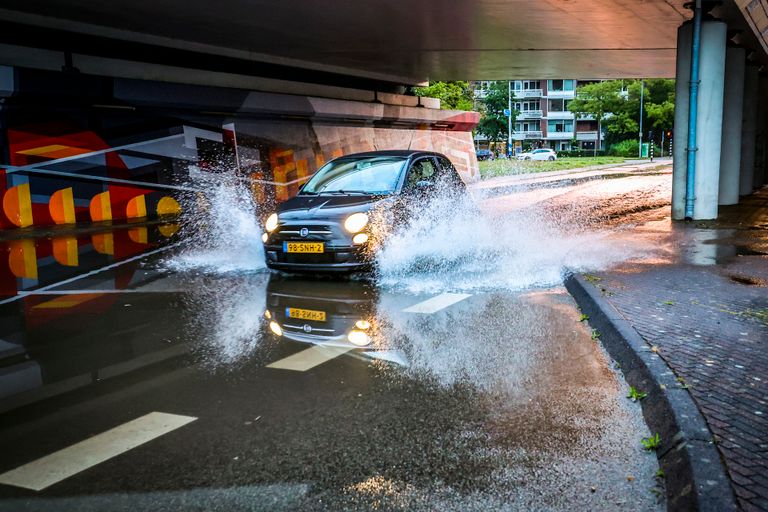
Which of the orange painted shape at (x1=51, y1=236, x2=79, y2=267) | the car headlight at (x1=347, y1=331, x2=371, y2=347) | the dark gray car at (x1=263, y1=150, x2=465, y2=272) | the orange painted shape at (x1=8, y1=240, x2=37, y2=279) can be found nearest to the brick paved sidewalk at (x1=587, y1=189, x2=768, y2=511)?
the car headlight at (x1=347, y1=331, x2=371, y2=347)

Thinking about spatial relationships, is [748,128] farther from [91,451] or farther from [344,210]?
[91,451]

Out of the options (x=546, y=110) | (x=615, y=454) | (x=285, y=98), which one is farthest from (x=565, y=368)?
(x=546, y=110)

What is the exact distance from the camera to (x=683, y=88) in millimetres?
14805

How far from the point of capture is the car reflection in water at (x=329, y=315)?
6004 mm

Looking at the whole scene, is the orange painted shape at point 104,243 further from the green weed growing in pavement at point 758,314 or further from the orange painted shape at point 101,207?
the green weed growing in pavement at point 758,314

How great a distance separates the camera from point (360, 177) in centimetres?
1019

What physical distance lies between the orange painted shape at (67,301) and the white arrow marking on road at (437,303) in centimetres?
420

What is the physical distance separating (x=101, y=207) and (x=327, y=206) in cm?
1197

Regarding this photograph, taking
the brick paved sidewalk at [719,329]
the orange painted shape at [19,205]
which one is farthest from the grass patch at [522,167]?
the brick paved sidewalk at [719,329]

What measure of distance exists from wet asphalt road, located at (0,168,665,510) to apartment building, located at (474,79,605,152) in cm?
10570

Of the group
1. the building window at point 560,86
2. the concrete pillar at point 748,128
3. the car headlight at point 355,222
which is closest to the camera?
the car headlight at point 355,222

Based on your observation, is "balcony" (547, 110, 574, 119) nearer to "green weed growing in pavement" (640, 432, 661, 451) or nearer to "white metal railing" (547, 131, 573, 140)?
"white metal railing" (547, 131, 573, 140)

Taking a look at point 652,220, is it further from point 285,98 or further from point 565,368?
point 285,98

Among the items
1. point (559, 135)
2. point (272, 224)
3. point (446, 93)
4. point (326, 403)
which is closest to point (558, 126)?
A: point (559, 135)
